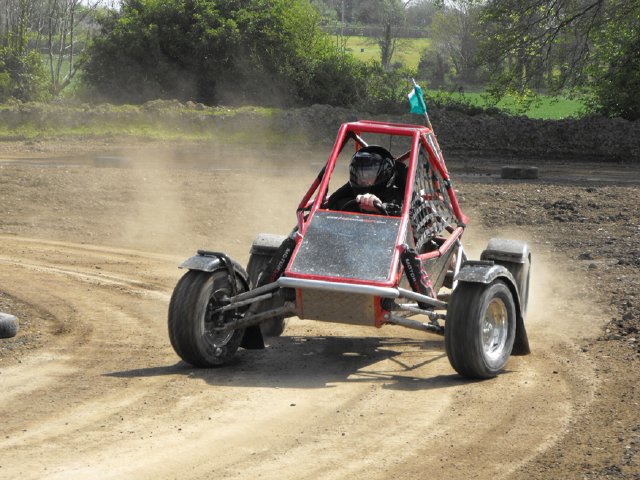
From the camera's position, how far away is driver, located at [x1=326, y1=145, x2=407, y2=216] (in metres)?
8.65

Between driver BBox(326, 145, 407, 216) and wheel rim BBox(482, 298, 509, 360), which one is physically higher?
driver BBox(326, 145, 407, 216)

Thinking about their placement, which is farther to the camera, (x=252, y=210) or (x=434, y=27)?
(x=434, y=27)

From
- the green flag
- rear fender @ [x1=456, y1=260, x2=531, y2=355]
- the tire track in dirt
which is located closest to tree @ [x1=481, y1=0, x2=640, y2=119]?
the green flag

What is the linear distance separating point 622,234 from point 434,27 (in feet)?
227

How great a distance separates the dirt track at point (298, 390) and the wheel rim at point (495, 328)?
0.81 feet

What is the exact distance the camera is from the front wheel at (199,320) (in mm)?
7801

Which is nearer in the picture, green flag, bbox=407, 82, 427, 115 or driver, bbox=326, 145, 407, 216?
driver, bbox=326, 145, 407, 216

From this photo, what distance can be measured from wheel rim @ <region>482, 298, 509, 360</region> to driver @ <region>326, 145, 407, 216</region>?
1123 millimetres

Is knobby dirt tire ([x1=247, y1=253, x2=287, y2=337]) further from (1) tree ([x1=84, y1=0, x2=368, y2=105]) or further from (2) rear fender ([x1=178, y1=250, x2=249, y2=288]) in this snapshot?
(1) tree ([x1=84, y1=0, x2=368, y2=105])

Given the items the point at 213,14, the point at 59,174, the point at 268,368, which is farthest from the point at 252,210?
the point at 213,14

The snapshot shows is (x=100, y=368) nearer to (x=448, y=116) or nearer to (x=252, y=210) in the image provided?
(x=252, y=210)

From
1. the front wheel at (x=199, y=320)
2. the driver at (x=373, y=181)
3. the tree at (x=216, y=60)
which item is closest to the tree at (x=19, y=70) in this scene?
the tree at (x=216, y=60)

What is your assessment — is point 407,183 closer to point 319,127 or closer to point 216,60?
point 319,127

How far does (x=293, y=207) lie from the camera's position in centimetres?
1752
